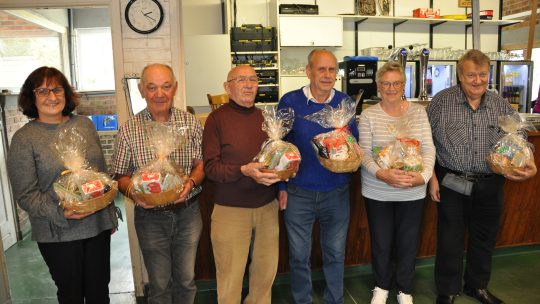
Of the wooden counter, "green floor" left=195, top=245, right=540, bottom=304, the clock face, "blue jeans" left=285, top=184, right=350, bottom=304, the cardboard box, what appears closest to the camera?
"blue jeans" left=285, top=184, right=350, bottom=304

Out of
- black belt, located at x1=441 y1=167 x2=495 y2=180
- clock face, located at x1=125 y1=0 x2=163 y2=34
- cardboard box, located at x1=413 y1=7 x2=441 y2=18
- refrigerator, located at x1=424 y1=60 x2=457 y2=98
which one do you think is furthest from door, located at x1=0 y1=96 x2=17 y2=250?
cardboard box, located at x1=413 y1=7 x2=441 y2=18

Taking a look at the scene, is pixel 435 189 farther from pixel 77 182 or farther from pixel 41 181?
pixel 41 181

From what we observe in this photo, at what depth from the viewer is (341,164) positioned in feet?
6.43

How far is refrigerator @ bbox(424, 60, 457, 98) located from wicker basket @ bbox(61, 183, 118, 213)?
5682 millimetres

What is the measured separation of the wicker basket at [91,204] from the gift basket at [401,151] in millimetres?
1382

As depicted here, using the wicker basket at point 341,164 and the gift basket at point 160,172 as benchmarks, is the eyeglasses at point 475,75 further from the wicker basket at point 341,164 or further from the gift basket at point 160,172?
the gift basket at point 160,172

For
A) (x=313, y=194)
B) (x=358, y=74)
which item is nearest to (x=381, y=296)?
(x=313, y=194)

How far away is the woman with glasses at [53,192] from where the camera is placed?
1.73m

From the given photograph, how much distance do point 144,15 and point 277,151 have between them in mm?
1425

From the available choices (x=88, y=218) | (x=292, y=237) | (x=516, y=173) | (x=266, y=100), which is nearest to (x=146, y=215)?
(x=88, y=218)

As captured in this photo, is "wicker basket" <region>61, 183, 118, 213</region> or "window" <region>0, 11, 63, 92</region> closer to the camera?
"wicker basket" <region>61, 183, 118, 213</region>

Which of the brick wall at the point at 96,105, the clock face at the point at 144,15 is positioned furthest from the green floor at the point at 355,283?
the brick wall at the point at 96,105

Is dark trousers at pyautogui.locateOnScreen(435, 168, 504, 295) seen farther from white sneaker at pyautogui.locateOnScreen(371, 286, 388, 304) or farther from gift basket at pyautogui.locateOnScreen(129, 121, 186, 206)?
gift basket at pyautogui.locateOnScreen(129, 121, 186, 206)

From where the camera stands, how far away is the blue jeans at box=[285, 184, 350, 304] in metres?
2.21
